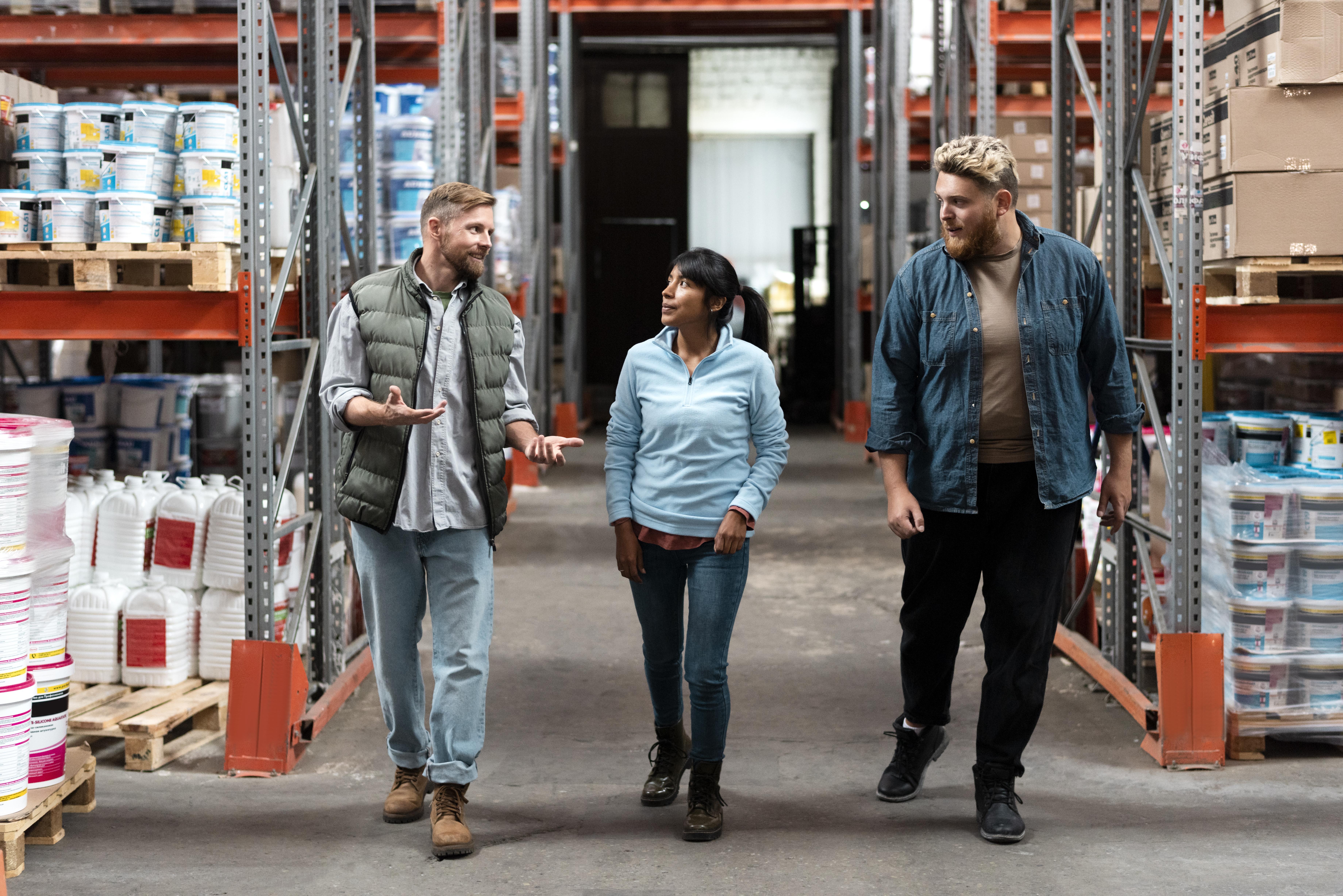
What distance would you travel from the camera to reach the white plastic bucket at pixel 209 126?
4.86 m

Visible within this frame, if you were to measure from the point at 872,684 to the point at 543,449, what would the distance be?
9.05 ft

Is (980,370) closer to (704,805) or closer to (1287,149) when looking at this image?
(704,805)

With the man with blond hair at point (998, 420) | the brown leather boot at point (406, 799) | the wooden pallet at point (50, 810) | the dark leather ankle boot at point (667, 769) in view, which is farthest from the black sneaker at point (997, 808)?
the wooden pallet at point (50, 810)

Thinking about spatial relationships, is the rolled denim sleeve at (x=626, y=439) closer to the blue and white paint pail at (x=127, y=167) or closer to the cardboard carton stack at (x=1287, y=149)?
the blue and white paint pail at (x=127, y=167)

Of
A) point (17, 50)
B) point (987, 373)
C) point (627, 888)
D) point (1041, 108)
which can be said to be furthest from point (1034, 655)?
point (17, 50)

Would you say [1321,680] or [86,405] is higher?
[86,405]

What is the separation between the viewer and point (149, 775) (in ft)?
15.2

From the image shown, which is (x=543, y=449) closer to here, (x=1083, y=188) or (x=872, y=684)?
(x=872, y=684)

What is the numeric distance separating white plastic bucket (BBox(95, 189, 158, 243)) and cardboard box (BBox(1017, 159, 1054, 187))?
5825 millimetres

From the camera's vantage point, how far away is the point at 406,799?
4152 mm

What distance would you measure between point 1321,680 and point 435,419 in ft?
10.9

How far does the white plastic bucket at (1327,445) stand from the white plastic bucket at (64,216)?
1.12ft

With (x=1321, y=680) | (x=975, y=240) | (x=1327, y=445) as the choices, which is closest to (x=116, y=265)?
(x=975, y=240)

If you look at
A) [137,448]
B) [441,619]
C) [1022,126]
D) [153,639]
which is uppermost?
[1022,126]
